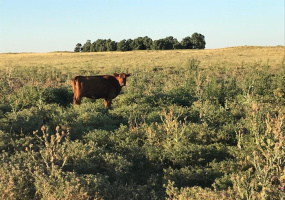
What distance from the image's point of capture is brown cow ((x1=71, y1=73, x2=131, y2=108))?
9.23 metres

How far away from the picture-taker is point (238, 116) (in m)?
7.60

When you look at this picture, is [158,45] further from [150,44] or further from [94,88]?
[94,88]

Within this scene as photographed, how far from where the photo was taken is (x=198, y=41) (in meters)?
87.3

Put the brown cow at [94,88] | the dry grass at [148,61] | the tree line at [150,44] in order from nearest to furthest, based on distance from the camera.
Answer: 1. the brown cow at [94,88]
2. the dry grass at [148,61]
3. the tree line at [150,44]

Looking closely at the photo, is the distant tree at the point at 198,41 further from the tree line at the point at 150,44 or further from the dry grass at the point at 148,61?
the dry grass at the point at 148,61

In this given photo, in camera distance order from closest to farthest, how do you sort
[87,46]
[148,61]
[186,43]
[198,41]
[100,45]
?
1. [148,61]
2. [186,43]
3. [198,41]
4. [100,45]
5. [87,46]

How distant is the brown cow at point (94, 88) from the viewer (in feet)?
30.3

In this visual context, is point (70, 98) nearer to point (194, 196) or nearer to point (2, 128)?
point (2, 128)

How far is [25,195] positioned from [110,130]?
10.1 ft

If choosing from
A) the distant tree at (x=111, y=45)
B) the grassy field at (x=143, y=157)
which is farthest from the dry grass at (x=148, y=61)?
the distant tree at (x=111, y=45)

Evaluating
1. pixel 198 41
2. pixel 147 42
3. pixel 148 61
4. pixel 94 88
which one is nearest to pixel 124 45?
pixel 147 42

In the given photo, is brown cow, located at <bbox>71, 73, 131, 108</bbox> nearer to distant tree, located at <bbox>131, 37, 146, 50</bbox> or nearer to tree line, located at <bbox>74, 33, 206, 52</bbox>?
tree line, located at <bbox>74, 33, 206, 52</bbox>

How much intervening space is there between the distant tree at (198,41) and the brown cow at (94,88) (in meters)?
80.8

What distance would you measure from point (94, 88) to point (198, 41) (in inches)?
3247
